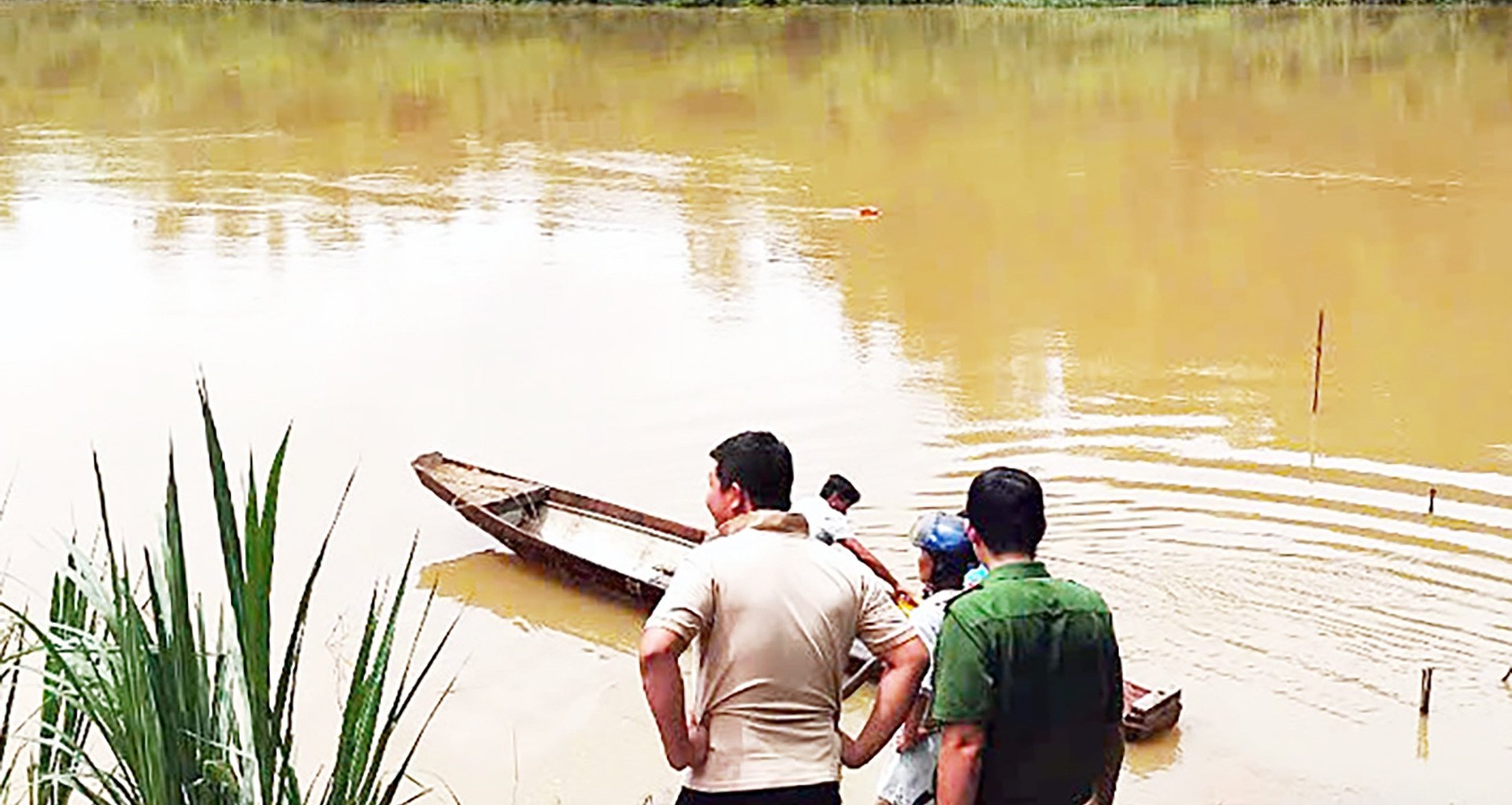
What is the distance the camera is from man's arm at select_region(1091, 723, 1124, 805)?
9.75ft

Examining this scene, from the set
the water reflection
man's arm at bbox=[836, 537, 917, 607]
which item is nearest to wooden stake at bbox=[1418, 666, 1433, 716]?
man's arm at bbox=[836, 537, 917, 607]

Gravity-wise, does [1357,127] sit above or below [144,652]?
below

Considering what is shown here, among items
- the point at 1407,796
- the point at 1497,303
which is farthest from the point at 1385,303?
the point at 1407,796

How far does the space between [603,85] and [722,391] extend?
15.4m

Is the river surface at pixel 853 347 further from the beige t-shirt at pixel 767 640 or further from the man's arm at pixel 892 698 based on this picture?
the man's arm at pixel 892 698

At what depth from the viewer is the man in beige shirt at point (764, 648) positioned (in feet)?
9.14

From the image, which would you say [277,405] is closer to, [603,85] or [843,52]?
[603,85]

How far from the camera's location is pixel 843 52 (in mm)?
27500

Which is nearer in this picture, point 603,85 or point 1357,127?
point 1357,127

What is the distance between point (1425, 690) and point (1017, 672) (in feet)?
11.5

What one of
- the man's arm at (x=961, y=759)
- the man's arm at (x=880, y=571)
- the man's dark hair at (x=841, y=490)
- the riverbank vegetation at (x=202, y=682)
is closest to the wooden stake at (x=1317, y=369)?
the man's arm at (x=880, y=571)

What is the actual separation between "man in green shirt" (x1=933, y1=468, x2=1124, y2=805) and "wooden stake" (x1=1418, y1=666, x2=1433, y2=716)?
10.7ft

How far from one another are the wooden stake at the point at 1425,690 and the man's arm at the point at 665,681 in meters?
3.78

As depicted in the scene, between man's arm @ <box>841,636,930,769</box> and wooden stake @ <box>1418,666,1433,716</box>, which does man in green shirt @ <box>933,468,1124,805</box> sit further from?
wooden stake @ <box>1418,666,1433,716</box>
